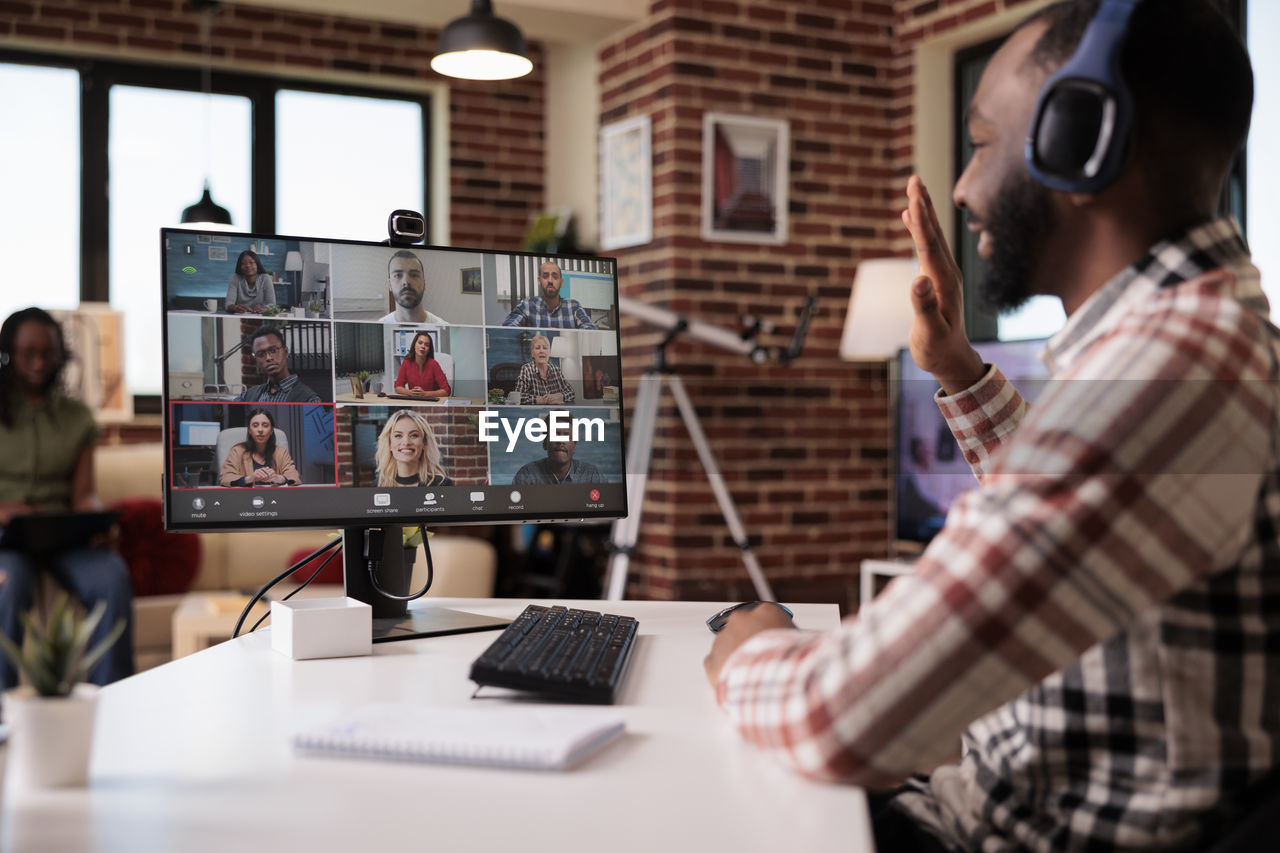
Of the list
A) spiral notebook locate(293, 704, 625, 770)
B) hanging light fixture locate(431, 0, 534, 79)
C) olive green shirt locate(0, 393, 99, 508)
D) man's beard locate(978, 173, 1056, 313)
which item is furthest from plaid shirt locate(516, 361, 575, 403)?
olive green shirt locate(0, 393, 99, 508)

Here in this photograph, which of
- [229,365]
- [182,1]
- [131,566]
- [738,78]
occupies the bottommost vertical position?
[131,566]

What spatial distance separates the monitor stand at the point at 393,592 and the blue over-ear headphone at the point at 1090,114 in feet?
3.12

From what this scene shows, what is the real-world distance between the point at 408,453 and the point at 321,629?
265mm

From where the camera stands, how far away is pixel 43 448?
3.79m

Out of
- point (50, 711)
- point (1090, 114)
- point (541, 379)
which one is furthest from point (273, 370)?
point (1090, 114)

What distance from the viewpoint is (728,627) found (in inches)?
44.9

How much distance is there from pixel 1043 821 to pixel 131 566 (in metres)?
3.89

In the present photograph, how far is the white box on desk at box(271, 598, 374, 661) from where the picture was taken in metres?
1.33

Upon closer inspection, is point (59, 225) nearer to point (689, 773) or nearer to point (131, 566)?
point (131, 566)

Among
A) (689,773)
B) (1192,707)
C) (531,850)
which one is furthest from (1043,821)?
(531,850)

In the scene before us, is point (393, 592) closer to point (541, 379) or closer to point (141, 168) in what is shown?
point (541, 379)

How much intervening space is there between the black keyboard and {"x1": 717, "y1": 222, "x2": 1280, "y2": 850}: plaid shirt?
0.29 m

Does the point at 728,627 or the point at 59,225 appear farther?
the point at 59,225

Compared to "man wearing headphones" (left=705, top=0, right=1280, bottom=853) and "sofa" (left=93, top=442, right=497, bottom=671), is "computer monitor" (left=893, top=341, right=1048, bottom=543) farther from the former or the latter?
"man wearing headphones" (left=705, top=0, right=1280, bottom=853)
